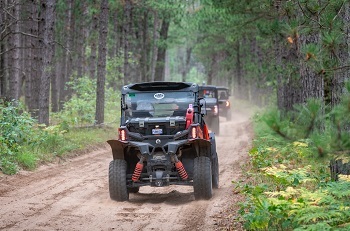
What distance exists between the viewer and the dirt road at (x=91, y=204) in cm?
915

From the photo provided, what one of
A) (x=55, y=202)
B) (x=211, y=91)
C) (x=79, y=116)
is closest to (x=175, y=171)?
(x=55, y=202)

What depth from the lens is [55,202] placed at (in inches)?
429

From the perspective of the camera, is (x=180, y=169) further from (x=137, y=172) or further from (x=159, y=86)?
(x=159, y=86)

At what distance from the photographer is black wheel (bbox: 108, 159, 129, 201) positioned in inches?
443

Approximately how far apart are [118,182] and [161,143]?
1.12 m

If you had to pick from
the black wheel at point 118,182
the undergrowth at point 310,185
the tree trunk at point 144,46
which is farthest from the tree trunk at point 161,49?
the undergrowth at point 310,185

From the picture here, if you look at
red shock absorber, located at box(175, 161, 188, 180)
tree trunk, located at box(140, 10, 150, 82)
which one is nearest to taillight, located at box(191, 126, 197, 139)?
red shock absorber, located at box(175, 161, 188, 180)

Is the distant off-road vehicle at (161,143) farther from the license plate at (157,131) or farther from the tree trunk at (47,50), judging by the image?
the tree trunk at (47,50)

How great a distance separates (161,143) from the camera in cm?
1143

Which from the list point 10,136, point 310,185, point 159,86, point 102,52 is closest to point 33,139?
point 10,136

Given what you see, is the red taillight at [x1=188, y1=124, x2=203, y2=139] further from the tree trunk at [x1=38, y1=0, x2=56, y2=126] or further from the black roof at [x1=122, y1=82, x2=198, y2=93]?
the tree trunk at [x1=38, y1=0, x2=56, y2=126]

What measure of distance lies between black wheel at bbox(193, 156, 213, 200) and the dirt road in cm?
19

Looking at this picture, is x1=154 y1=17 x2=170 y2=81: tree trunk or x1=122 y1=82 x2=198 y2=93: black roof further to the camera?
x1=154 y1=17 x2=170 y2=81: tree trunk

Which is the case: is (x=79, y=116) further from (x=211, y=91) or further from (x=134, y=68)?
(x=134, y=68)
